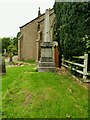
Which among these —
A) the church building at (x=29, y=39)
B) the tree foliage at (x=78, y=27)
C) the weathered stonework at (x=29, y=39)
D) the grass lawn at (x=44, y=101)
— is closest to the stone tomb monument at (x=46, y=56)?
the tree foliage at (x=78, y=27)

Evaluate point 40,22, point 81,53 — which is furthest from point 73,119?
point 40,22

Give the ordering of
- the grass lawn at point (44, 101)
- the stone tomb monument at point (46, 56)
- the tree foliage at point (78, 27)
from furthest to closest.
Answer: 1. the stone tomb monument at point (46, 56)
2. the tree foliage at point (78, 27)
3. the grass lawn at point (44, 101)

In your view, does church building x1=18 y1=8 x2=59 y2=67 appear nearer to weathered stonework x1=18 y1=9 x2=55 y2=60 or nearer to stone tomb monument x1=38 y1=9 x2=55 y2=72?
weathered stonework x1=18 y1=9 x2=55 y2=60

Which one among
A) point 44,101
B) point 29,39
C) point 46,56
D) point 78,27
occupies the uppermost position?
point 29,39

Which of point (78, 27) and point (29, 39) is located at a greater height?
point (29, 39)

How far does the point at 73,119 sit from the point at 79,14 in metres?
Answer: 6.85

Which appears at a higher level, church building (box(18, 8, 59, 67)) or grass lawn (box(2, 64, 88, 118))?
church building (box(18, 8, 59, 67))

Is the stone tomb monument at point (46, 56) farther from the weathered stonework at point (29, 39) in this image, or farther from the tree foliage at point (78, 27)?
the weathered stonework at point (29, 39)

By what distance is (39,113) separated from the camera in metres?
6.88

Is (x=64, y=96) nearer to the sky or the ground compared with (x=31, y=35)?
nearer to the ground

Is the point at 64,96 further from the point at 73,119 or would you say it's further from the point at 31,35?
the point at 31,35

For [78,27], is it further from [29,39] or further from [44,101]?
[29,39]

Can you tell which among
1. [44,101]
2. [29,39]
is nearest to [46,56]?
[44,101]

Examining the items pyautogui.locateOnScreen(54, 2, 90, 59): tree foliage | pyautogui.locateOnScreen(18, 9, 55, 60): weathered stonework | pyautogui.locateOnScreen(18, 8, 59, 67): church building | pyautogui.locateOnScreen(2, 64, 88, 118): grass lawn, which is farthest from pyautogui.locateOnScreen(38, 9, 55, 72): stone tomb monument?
pyautogui.locateOnScreen(18, 9, 55, 60): weathered stonework
